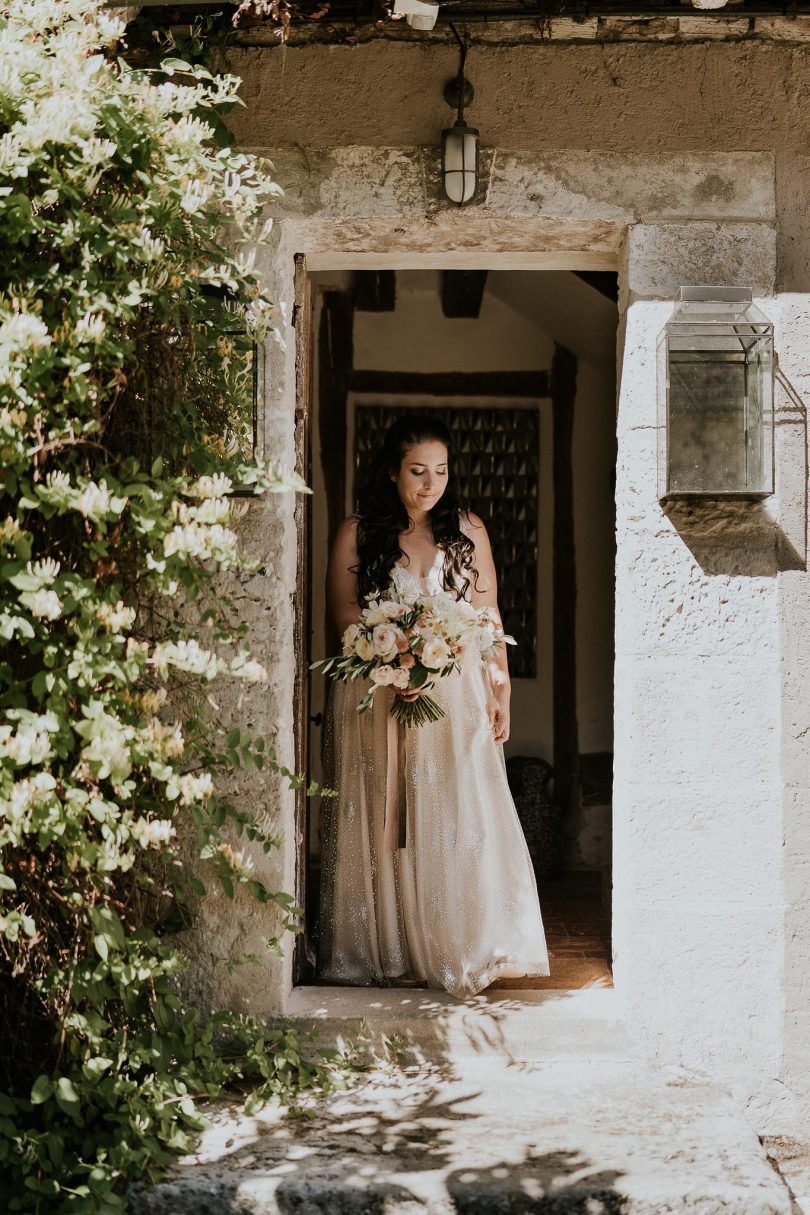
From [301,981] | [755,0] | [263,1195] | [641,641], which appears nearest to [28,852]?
[263,1195]

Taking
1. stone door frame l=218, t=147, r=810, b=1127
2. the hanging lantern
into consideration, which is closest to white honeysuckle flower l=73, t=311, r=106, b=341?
stone door frame l=218, t=147, r=810, b=1127

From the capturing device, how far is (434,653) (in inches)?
158

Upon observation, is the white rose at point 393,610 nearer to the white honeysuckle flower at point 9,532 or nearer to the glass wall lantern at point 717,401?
the glass wall lantern at point 717,401

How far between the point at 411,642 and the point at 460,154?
163cm

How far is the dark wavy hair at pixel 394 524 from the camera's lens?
4.41 meters

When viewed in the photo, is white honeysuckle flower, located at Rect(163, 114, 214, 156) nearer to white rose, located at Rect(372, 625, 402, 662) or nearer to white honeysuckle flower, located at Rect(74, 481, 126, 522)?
white honeysuckle flower, located at Rect(74, 481, 126, 522)

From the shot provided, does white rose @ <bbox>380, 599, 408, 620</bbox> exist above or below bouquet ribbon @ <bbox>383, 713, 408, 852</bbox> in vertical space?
above

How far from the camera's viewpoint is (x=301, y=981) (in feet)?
13.8

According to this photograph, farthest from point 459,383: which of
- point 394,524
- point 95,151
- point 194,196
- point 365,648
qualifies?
point 95,151

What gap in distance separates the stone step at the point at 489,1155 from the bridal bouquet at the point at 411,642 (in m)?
1.29

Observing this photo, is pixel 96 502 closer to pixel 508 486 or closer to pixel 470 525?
pixel 470 525

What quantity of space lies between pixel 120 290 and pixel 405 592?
1.58 meters

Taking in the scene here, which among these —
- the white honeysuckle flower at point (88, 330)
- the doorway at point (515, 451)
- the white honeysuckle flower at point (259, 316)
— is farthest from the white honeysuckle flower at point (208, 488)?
the doorway at point (515, 451)

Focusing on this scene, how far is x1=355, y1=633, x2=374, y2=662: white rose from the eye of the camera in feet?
13.4
